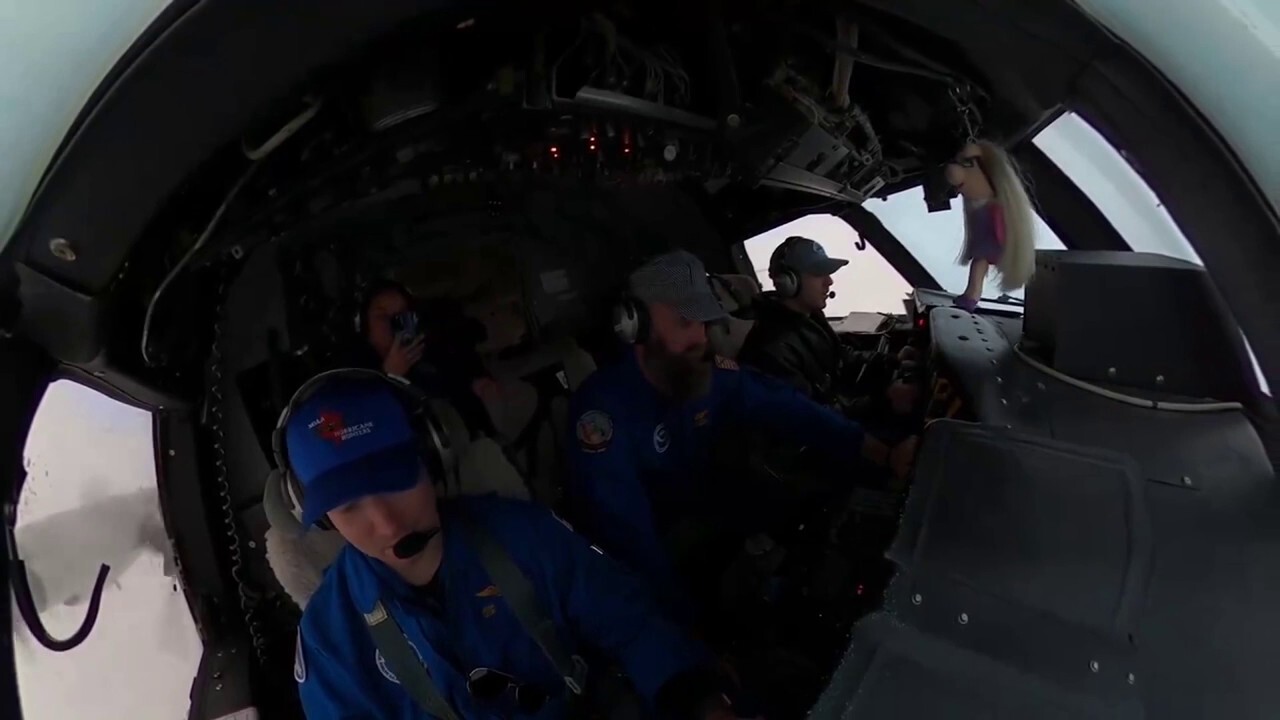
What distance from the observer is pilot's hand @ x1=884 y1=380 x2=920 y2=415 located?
2.07 m

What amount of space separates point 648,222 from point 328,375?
146 centimetres

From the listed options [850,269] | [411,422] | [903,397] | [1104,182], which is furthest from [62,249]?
[850,269]

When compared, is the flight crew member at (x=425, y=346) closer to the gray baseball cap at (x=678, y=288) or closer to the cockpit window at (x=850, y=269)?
the gray baseball cap at (x=678, y=288)

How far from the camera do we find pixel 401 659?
121cm

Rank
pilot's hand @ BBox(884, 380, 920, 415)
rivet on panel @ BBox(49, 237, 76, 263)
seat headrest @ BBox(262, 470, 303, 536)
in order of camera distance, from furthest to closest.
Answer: pilot's hand @ BBox(884, 380, 920, 415) < seat headrest @ BBox(262, 470, 303, 536) < rivet on panel @ BBox(49, 237, 76, 263)

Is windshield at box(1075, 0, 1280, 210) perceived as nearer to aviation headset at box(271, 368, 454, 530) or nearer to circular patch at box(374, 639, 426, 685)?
aviation headset at box(271, 368, 454, 530)

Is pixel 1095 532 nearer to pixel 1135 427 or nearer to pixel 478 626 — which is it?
pixel 1135 427

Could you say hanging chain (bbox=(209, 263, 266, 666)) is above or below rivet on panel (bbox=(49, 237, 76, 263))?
below

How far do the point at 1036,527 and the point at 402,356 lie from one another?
131cm

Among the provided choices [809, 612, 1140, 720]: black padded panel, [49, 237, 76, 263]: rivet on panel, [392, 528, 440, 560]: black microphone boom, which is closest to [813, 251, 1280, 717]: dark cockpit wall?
[809, 612, 1140, 720]: black padded panel

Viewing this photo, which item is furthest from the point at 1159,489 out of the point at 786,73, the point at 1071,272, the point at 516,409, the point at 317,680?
the point at 516,409

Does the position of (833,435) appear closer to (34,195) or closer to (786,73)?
(786,73)

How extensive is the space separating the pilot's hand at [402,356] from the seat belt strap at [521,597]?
1.97 feet

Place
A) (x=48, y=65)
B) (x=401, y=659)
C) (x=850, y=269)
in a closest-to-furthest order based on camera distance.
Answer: (x=48, y=65), (x=401, y=659), (x=850, y=269)
